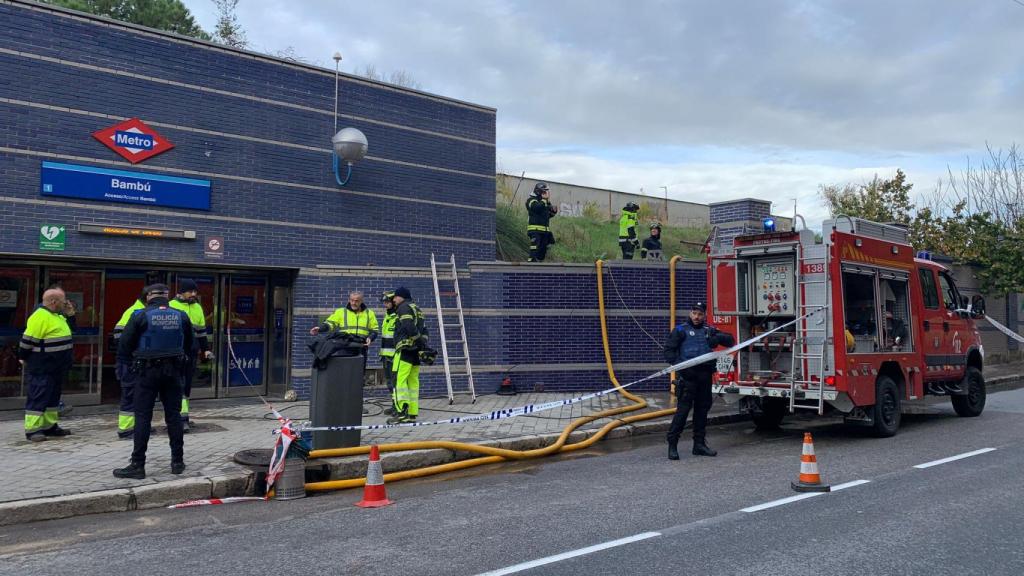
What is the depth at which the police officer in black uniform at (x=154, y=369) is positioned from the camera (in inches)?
282

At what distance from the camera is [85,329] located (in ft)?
37.8

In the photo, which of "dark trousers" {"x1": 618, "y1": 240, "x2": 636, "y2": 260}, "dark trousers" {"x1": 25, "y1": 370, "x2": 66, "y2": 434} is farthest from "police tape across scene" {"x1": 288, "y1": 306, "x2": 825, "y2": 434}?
"dark trousers" {"x1": 618, "y1": 240, "x2": 636, "y2": 260}

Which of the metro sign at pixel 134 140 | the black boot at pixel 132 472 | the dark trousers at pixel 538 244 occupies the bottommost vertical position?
the black boot at pixel 132 472

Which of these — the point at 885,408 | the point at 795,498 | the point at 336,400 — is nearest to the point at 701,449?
the point at 795,498

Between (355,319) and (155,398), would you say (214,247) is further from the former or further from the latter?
(155,398)

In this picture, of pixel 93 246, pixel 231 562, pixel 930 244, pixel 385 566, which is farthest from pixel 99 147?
pixel 930 244

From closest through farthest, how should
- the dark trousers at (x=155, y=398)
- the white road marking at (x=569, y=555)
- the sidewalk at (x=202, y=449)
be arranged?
the white road marking at (x=569, y=555) → the sidewalk at (x=202, y=449) → the dark trousers at (x=155, y=398)

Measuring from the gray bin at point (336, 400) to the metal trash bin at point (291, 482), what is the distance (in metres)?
0.85

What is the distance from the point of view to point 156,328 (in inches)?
289

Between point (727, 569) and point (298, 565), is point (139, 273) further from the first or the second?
point (727, 569)

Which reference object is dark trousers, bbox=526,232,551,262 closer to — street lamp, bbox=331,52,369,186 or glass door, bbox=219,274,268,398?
street lamp, bbox=331,52,369,186

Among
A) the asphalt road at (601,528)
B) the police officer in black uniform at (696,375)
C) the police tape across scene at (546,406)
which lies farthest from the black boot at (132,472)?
the police officer in black uniform at (696,375)

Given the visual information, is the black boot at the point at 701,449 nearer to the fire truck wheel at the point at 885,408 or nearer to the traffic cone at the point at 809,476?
the traffic cone at the point at 809,476

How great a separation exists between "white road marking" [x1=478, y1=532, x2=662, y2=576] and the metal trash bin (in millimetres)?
3014
